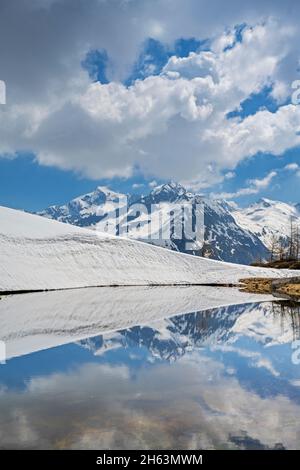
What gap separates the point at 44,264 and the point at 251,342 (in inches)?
1614

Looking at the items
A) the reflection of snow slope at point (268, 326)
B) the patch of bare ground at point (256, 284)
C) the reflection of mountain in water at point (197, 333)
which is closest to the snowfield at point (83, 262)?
the patch of bare ground at point (256, 284)

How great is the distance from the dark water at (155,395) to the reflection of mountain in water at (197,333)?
13 centimetres

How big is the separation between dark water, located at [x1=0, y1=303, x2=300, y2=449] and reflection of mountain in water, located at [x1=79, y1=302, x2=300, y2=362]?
13 cm

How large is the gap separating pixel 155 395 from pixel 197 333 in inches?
351

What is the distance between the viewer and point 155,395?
8.79m

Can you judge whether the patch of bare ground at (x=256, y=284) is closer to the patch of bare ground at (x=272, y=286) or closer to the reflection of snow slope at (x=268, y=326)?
the patch of bare ground at (x=272, y=286)

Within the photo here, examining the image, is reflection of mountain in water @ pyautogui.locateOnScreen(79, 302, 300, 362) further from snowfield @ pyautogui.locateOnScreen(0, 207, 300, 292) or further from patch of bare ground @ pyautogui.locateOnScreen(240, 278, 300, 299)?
snowfield @ pyautogui.locateOnScreen(0, 207, 300, 292)

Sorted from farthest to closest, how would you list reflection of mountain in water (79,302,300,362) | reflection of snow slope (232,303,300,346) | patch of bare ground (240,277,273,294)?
patch of bare ground (240,277,273,294), reflection of snow slope (232,303,300,346), reflection of mountain in water (79,302,300,362)

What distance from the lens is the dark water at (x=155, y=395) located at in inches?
257

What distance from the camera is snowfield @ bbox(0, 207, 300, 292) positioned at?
161 feet

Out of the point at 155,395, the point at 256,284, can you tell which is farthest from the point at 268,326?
the point at 256,284

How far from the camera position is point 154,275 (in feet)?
208

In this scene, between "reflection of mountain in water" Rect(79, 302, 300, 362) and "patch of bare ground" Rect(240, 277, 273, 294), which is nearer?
"reflection of mountain in water" Rect(79, 302, 300, 362)

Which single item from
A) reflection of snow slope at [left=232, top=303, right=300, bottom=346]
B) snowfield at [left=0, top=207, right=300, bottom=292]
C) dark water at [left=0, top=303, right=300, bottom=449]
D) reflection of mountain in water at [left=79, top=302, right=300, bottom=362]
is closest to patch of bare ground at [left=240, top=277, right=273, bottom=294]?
snowfield at [left=0, top=207, right=300, bottom=292]
